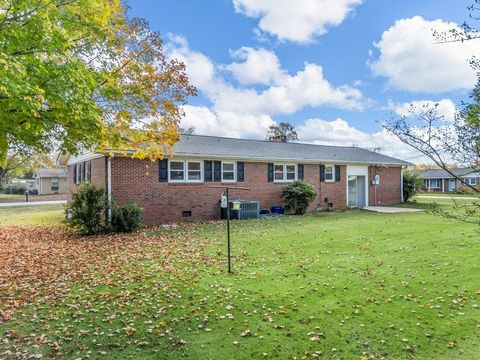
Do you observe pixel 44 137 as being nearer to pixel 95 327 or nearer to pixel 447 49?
pixel 95 327

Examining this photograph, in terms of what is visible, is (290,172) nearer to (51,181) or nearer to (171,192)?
(171,192)

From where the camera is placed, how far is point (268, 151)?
20.2 m

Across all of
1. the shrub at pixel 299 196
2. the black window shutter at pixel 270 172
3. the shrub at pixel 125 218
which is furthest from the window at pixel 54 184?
the shrub at pixel 125 218

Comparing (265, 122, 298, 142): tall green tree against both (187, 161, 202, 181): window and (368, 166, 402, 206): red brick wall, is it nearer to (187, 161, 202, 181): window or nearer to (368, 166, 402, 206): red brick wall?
(368, 166, 402, 206): red brick wall

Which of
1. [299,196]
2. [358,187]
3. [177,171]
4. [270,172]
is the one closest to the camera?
[177,171]

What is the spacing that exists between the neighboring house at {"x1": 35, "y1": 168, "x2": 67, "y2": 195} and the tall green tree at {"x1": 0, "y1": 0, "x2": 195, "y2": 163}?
43.1 m

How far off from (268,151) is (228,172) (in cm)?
370

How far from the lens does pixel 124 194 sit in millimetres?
14352

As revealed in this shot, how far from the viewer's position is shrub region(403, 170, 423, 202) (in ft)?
84.9

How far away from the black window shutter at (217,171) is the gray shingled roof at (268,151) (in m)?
0.50

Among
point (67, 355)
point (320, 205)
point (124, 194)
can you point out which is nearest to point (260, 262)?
point (67, 355)

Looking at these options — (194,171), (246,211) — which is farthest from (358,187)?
(194,171)

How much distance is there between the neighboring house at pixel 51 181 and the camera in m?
46.6

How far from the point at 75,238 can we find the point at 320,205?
13.8 meters
